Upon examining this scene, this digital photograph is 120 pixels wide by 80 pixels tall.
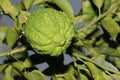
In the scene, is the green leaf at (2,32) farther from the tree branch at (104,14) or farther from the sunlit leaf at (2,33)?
the tree branch at (104,14)

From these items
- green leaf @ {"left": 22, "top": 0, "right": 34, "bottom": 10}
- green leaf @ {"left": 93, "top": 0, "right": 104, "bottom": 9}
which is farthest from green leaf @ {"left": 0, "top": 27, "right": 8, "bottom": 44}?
green leaf @ {"left": 93, "top": 0, "right": 104, "bottom": 9}

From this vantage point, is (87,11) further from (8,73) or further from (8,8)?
(8,73)

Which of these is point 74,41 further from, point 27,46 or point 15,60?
point 15,60

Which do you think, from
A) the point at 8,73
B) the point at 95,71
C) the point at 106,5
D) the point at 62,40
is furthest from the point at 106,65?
the point at 8,73

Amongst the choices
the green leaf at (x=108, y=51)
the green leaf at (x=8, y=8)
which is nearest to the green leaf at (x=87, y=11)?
the green leaf at (x=108, y=51)

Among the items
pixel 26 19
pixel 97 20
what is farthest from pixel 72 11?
pixel 26 19

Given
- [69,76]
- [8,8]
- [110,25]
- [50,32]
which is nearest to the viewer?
[50,32]
